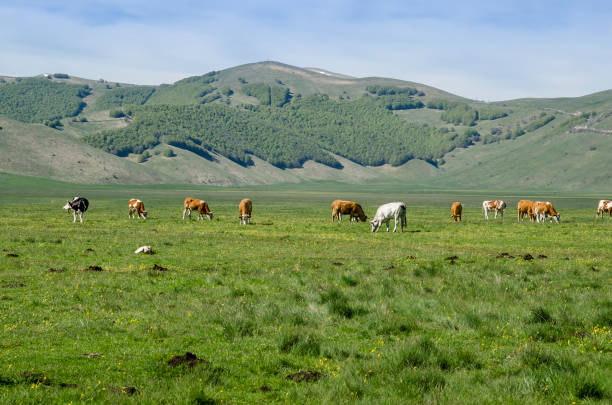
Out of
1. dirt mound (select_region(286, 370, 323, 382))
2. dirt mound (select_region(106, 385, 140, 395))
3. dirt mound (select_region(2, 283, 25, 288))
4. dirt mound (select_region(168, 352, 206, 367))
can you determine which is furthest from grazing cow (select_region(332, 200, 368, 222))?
dirt mound (select_region(106, 385, 140, 395))

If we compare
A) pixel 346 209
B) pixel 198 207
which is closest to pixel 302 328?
pixel 346 209

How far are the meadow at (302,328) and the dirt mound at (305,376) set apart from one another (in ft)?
→ 0.09

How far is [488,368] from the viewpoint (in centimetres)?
1008

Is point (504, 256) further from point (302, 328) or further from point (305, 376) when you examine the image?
point (305, 376)

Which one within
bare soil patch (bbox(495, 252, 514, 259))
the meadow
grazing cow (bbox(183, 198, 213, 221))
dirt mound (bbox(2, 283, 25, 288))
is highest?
the meadow

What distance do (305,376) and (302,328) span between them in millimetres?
2852

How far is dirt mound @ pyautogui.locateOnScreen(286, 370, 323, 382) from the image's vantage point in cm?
974

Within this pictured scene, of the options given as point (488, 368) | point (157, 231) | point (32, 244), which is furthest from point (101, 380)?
point (157, 231)

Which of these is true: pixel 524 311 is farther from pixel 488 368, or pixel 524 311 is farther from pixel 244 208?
pixel 244 208

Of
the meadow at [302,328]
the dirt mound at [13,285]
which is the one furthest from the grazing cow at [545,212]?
the dirt mound at [13,285]

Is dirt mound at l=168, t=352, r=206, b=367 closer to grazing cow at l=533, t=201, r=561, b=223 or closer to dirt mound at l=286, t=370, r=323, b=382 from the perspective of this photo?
dirt mound at l=286, t=370, r=323, b=382

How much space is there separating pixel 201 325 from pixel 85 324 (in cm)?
275

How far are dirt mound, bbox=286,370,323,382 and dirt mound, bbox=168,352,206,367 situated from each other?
1.75 metres

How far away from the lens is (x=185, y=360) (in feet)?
33.5
